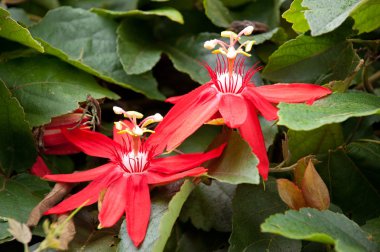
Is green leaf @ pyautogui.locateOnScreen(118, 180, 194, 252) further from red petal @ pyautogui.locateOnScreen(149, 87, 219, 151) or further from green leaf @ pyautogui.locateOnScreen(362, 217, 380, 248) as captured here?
green leaf @ pyautogui.locateOnScreen(362, 217, 380, 248)

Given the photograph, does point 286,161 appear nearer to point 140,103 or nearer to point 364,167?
point 364,167

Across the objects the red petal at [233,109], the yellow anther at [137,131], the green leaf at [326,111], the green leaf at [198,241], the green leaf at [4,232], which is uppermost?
the green leaf at [326,111]

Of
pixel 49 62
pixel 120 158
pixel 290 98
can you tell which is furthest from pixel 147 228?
pixel 49 62

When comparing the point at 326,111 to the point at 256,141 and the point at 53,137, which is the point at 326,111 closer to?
the point at 256,141

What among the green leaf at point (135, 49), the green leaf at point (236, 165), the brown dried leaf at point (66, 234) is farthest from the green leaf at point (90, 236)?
the green leaf at point (135, 49)

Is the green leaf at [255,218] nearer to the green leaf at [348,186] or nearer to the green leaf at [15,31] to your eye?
the green leaf at [348,186]

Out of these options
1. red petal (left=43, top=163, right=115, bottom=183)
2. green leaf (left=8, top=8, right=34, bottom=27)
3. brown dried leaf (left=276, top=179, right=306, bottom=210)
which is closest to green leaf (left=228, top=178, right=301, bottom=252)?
brown dried leaf (left=276, top=179, right=306, bottom=210)
